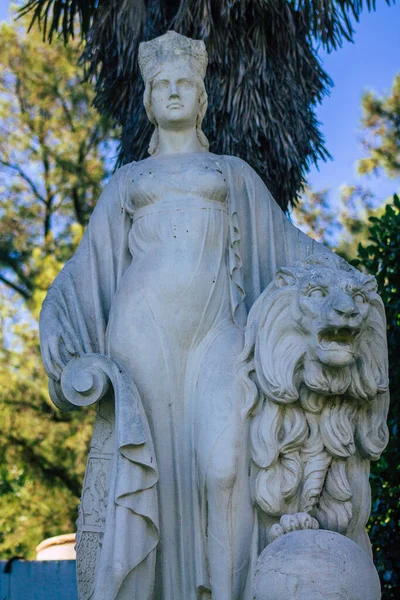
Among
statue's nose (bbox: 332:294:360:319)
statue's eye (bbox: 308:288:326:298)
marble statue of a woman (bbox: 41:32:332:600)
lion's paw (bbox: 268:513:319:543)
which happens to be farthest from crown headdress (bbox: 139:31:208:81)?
lion's paw (bbox: 268:513:319:543)

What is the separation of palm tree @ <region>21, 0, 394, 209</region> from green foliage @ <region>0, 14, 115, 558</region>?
550cm

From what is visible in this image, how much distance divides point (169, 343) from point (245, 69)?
5.56 m

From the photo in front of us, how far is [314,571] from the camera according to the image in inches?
215

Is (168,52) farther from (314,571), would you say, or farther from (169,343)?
(314,571)

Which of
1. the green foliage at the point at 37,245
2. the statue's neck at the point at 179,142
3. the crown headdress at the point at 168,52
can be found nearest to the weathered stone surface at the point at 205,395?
the statue's neck at the point at 179,142

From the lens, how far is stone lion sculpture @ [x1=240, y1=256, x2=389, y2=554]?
237 inches

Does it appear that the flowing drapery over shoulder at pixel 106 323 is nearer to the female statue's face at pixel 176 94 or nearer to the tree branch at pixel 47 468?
the female statue's face at pixel 176 94

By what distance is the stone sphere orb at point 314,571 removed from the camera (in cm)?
545

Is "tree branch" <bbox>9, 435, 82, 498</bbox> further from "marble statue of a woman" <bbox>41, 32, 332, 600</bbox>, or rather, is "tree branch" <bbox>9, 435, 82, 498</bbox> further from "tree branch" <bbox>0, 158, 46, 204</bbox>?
"marble statue of a woman" <bbox>41, 32, 332, 600</bbox>

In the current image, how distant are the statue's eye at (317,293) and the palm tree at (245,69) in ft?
17.0

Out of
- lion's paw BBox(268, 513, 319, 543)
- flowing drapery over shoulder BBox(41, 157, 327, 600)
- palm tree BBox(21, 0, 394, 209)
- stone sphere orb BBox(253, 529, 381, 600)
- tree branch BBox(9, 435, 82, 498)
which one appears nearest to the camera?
stone sphere orb BBox(253, 529, 381, 600)

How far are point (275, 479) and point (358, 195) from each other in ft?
59.1

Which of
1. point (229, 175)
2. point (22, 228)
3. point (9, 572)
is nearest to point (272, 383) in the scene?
point (229, 175)

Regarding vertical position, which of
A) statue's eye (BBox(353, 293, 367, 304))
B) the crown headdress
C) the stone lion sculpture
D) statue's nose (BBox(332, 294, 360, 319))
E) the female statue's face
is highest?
the crown headdress
